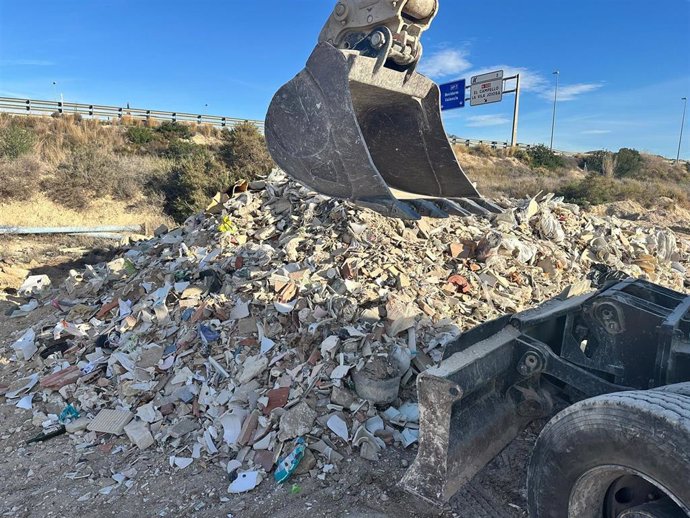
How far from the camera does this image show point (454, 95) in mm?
18844

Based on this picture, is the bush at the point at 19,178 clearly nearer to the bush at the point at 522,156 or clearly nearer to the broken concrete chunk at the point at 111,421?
the broken concrete chunk at the point at 111,421

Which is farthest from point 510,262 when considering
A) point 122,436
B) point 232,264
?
point 122,436

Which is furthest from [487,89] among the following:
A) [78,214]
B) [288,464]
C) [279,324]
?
Result: [288,464]

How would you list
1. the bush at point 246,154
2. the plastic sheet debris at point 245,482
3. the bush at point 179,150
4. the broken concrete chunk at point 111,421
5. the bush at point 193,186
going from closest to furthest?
1. the plastic sheet debris at point 245,482
2. the broken concrete chunk at point 111,421
3. the bush at point 193,186
4. the bush at point 246,154
5. the bush at point 179,150

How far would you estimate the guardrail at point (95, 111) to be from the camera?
24.2 m

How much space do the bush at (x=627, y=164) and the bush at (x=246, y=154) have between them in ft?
76.9

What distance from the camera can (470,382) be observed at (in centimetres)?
221

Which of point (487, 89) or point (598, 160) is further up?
point (487, 89)

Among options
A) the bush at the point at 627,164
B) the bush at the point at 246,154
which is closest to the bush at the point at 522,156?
the bush at the point at 627,164

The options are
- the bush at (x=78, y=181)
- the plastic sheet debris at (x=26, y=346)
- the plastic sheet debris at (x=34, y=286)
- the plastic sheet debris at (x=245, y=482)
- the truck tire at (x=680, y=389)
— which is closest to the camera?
the truck tire at (x=680, y=389)

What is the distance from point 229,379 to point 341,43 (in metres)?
2.75

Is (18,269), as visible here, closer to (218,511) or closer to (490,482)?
(218,511)

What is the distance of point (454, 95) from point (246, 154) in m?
8.46

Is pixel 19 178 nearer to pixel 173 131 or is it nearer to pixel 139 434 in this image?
pixel 173 131
